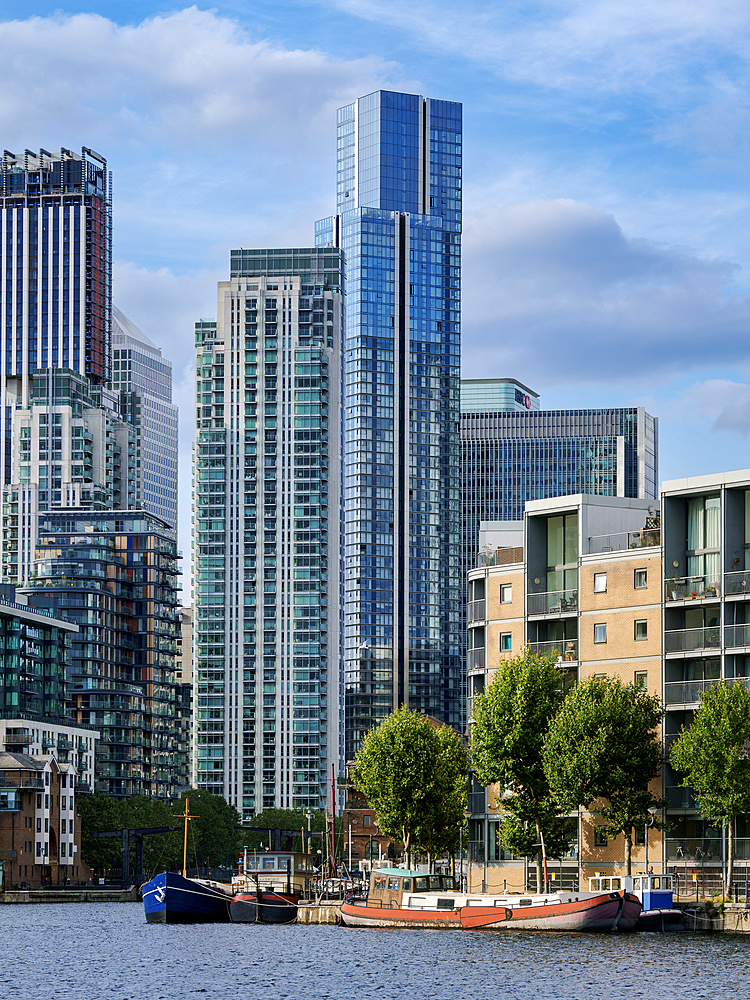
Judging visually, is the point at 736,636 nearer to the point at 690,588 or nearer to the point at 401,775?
the point at 690,588

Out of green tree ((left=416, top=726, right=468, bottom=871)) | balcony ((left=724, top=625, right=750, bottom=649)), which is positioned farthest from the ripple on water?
balcony ((left=724, top=625, right=750, bottom=649))

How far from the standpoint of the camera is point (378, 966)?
105m

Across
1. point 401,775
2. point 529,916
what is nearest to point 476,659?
point 401,775

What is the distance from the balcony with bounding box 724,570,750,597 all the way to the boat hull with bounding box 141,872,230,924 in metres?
51.8

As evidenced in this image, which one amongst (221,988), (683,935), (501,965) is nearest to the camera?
(221,988)

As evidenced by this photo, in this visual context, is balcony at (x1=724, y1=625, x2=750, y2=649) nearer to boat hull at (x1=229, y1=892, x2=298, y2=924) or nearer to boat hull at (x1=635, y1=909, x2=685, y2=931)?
boat hull at (x1=635, y1=909, x2=685, y2=931)

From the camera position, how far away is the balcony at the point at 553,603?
15175 centimetres

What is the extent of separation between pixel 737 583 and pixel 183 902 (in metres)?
55.5

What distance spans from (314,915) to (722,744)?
43705mm

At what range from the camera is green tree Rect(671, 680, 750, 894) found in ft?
420

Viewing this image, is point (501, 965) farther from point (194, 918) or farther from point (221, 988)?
point (194, 918)

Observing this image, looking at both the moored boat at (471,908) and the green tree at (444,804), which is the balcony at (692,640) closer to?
the moored boat at (471,908)

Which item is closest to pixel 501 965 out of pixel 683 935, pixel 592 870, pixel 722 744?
pixel 683 935

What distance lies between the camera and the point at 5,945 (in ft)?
441
